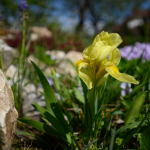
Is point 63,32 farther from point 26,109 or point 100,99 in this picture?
point 100,99

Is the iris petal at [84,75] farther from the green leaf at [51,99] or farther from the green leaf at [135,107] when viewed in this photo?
the green leaf at [135,107]

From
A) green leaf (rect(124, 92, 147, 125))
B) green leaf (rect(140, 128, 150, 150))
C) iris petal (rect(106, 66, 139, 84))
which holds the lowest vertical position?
green leaf (rect(140, 128, 150, 150))

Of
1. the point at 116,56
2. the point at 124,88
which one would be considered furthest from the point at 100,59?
the point at 124,88

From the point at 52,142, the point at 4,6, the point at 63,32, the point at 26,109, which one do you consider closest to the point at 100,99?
the point at 52,142

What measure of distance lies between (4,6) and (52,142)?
15.3 meters

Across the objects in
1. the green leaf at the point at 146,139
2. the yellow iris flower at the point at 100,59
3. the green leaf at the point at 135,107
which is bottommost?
the green leaf at the point at 146,139

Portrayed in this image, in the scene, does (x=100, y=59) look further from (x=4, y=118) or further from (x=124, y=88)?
(x=124, y=88)

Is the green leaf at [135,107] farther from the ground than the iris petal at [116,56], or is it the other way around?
the iris petal at [116,56]

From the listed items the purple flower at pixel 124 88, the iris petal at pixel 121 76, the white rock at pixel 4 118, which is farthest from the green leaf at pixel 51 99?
the purple flower at pixel 124 88

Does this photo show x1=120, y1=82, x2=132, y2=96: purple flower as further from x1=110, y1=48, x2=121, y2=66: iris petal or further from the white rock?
the white rock

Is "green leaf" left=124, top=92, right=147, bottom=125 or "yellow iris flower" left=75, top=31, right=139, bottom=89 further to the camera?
"green leaf" left=124, top=92, right=147, bottom=125

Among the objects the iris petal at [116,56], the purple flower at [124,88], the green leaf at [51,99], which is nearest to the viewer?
the iris petal at [116,56]

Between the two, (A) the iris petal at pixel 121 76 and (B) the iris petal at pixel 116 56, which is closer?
(A) the iris petal at pixel 121 76

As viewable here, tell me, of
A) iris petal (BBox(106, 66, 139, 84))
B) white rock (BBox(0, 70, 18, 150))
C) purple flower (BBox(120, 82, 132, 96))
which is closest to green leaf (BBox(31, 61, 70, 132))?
white rock (BBox(0, 70, 18, 150))
